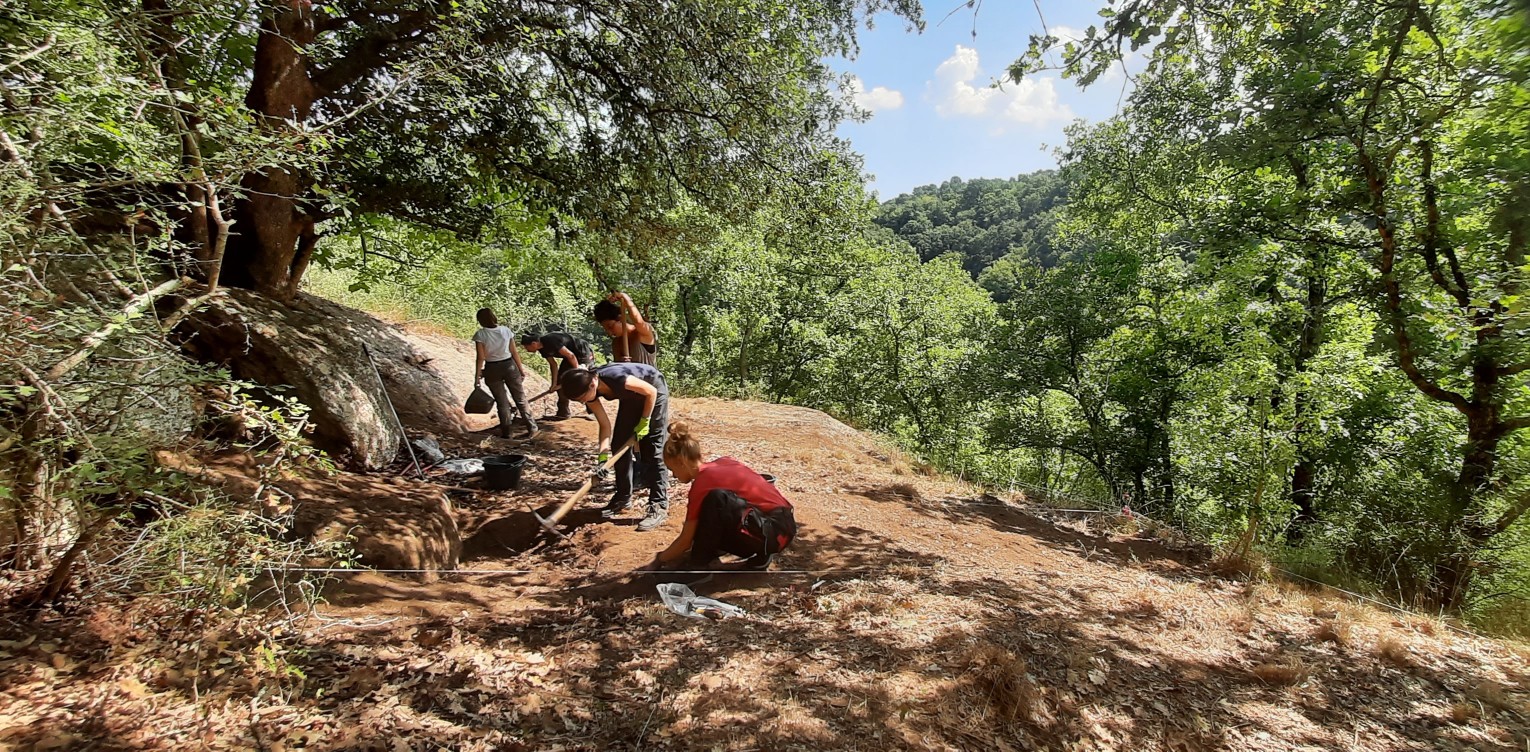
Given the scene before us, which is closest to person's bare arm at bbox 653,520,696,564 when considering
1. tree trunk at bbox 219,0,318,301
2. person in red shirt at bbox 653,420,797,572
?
person in red shirt at bbox 653,420,797,572

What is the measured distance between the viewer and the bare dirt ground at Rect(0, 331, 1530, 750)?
181cm

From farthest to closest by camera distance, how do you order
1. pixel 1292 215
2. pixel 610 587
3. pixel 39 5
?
pixel 1292 215, pixel 610 587, pixel 39 5

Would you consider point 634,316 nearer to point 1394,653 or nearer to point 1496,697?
point 1394,653

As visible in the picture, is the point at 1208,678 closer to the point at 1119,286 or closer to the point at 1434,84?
the point at 1434,84

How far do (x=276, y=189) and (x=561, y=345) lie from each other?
2.73m

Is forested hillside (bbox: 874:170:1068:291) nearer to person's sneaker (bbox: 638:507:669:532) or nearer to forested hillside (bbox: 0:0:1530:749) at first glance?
forested hillside (bbox: 0:0:1530:749)

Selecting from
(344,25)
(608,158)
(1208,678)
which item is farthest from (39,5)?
(1208,678)

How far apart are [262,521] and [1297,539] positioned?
9811mm

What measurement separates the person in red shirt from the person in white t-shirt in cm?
361

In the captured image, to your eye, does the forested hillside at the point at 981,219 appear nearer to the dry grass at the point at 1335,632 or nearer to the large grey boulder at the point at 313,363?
the dry grass at the point at 1335,632

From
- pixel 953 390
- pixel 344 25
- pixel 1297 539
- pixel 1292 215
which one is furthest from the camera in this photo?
pixel 953 390

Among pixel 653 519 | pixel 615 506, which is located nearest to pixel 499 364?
pixel 615 506

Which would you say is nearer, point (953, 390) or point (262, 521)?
point (262, 521)

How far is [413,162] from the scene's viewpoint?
5621 millimetres
